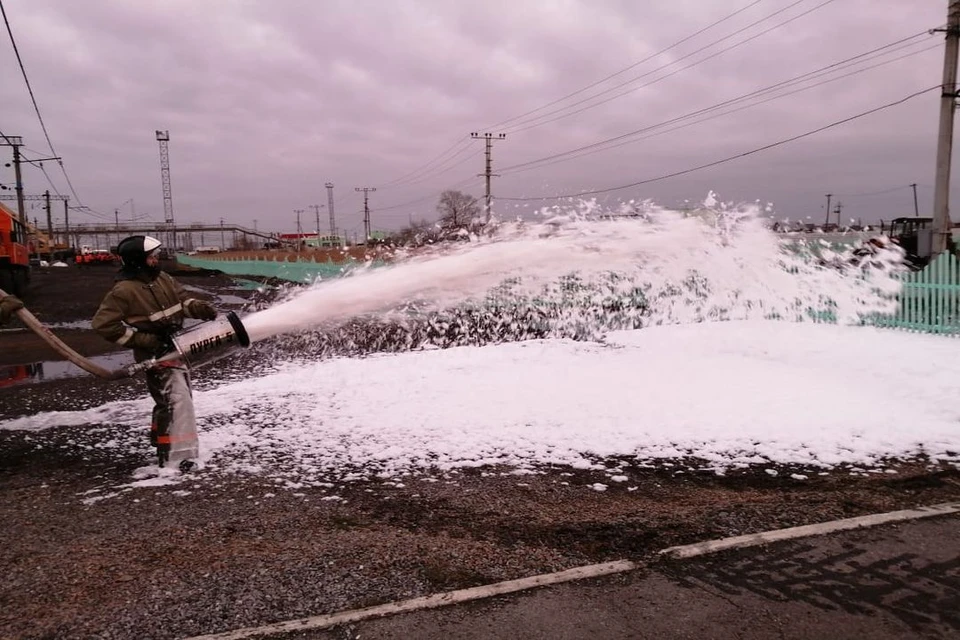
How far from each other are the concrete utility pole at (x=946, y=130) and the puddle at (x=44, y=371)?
69.4 ft

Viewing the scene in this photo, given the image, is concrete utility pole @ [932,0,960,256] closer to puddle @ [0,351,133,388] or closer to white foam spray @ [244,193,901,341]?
white foam spray @ [244,193,901,341]

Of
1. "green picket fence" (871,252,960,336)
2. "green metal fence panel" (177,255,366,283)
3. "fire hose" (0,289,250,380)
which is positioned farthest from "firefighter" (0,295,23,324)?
"green picket fence" (871,252,960,336)

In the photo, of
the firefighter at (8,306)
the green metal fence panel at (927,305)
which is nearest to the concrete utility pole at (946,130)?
the green metal fence panel at (927,305)

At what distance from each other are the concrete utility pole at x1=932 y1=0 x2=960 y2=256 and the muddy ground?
16233mm

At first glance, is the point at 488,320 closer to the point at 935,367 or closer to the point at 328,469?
the point at 935,367

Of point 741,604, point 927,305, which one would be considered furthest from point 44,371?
point 927,305

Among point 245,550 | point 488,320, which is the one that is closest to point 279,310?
point 245,550

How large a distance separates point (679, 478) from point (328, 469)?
2.94 m

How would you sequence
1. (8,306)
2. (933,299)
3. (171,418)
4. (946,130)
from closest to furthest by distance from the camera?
(8,306) → (171,418) → (933,299) → (946,130)

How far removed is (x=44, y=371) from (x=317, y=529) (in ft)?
30.2

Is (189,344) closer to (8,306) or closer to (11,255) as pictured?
(8,306)

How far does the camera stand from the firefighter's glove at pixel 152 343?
16.3 ft

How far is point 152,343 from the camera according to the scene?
5062mm

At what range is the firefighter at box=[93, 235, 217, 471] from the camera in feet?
16.3
